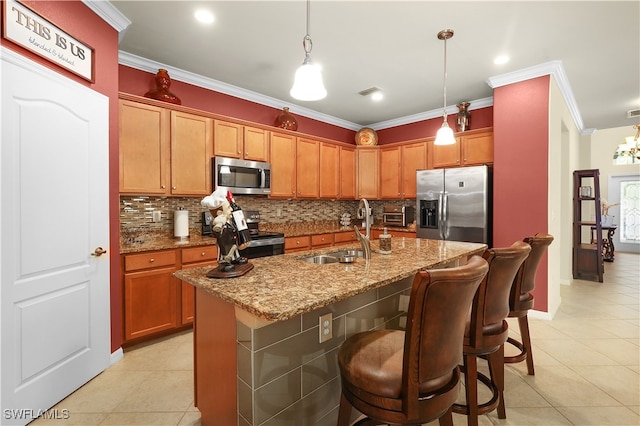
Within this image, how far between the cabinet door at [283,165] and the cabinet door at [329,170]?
0.58 m

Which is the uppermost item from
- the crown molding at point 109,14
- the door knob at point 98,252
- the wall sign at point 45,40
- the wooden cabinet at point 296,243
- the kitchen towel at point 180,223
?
the crown molding at point 109,14

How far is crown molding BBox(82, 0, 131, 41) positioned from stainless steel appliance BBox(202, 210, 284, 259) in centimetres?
185

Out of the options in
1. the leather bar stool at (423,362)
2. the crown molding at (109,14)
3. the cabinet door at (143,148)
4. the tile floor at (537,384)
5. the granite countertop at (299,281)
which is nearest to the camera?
the leather bar stool at (423,362)

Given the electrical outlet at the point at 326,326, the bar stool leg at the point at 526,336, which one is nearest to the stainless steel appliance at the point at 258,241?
the electrical outlet at the point at 326,326

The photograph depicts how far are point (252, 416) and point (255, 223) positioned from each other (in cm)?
279

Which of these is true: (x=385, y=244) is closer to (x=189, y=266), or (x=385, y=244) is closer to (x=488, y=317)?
(x=488, y=317)

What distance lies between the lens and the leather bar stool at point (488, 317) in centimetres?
148

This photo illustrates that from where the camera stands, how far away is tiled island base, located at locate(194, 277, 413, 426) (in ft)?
4.24

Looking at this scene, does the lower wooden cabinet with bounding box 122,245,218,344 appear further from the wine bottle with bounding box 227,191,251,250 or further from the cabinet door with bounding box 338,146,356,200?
the cabinet door with bounding box 338,146,356,200

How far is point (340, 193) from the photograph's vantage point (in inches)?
202

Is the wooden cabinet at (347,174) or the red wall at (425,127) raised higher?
the red wall at (425,127)

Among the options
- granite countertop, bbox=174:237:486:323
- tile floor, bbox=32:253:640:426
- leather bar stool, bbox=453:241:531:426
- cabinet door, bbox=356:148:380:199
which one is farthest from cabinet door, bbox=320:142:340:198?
leather bar stool, bbox=453:241:531:426

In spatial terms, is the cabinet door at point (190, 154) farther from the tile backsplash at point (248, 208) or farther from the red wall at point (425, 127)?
the red wall at point (425, 127)

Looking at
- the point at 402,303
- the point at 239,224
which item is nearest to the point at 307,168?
the point at 402,303
